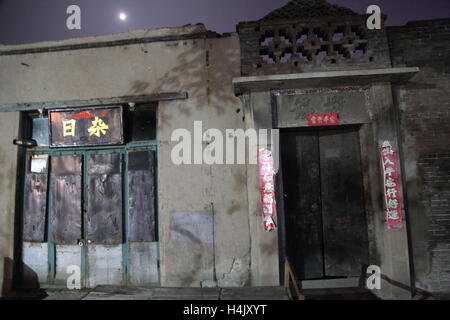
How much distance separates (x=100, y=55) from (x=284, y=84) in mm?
4213

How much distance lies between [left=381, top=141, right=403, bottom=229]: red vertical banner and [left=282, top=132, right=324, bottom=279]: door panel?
122 centimetres

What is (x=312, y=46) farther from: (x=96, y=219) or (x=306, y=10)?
(x=96, y=219)

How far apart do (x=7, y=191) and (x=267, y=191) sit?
227 inches

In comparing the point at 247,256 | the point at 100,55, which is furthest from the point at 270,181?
the point at 100,55

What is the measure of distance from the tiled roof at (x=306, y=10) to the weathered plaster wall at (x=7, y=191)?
6.22 m

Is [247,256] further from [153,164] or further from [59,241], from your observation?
[59,241]

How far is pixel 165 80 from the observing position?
5.34 m

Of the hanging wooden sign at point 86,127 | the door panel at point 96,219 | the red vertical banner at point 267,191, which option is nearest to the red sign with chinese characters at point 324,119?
the red vertical banner at point 267,191

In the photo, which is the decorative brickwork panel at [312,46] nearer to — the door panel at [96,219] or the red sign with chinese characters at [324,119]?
the red sign with chinese characters at [324,119]

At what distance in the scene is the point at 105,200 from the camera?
5281 millimetres

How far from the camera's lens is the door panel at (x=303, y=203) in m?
5.08

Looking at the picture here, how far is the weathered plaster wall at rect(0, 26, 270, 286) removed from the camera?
16.1 ft

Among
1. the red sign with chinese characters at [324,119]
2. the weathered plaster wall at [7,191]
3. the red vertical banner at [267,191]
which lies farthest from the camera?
the weathered plaster wall at [7,191]

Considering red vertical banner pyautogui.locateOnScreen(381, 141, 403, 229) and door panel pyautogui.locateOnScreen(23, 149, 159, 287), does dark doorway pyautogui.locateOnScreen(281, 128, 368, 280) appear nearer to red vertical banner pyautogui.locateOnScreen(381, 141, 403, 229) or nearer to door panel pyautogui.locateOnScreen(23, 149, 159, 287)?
red vertical banner pyautogui.locateOnScreen(381, 141, 403, 229)
